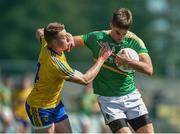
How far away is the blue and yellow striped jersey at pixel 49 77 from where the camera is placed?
468 inches

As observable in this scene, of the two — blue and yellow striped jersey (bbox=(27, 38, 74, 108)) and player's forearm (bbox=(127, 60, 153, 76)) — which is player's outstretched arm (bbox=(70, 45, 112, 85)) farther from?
player's forearm (bbox=(127, 60, 153, 76))

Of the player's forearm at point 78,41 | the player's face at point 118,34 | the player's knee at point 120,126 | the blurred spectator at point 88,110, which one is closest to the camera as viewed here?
the player's face at point 118,34

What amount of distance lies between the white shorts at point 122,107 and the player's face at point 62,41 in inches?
42.0

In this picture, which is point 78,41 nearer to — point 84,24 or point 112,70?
point 112,70

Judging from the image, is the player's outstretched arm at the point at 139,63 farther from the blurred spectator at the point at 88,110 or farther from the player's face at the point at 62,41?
the blurred spectator at the point at 88,110

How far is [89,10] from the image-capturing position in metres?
67.8

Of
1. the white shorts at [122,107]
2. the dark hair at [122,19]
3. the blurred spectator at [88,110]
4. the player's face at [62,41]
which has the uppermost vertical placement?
the dark hair at [122,19]

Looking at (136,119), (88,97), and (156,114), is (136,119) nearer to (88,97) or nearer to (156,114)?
(88,97)

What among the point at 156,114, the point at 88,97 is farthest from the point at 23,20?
the point at 88,97

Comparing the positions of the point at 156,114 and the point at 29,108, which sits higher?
the point at 29,108

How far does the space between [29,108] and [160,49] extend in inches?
2091

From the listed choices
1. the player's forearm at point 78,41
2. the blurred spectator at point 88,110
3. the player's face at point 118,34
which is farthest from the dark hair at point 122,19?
the blurred spectator at point 88,110

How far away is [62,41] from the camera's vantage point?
11945 millimetres

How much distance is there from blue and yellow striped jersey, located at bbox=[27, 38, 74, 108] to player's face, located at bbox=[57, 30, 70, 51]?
0.12 meters
